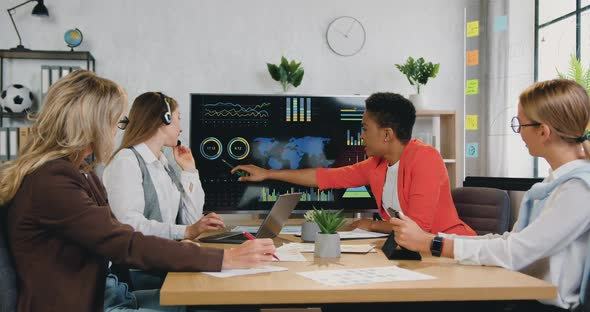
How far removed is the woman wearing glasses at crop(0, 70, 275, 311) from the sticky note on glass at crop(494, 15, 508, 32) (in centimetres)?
359

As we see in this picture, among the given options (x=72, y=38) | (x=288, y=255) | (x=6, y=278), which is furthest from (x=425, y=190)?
(x=72, y=38)

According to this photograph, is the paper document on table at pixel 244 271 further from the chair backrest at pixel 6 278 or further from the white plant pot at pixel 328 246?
the chair backrest at pixel 6 278

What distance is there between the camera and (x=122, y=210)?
2.31 meters

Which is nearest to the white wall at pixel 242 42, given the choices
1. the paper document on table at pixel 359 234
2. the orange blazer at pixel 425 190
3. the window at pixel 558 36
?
the window at pixel 558 36

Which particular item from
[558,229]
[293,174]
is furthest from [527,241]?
[293,174]

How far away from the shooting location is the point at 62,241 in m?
1.48

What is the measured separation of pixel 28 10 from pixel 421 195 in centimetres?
344

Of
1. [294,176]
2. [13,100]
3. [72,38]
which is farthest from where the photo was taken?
[72,38]

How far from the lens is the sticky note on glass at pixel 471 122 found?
468cm

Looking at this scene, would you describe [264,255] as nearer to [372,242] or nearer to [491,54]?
[372,242]

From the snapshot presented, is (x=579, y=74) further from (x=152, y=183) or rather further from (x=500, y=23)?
(x=152, y=183)

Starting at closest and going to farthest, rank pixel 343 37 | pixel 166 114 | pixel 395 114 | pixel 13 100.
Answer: pixel 166 114 < pixel 395 114 < pixel 13 100 < pixel 343 37

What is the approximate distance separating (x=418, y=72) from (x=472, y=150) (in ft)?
2.65

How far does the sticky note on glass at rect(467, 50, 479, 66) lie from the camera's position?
4727 mm
